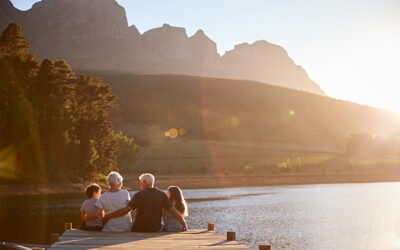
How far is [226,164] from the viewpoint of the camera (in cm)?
10012

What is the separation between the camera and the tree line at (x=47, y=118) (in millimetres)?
54281

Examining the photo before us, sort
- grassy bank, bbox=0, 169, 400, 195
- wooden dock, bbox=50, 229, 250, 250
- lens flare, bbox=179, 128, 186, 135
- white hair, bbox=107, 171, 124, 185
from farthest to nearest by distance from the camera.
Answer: lens flare, bbox=179, 128, 186, 135 < grassy bank, bbox=0, 169, 400, 195 < white hair, bbox=107, 171, 124, 185 < wooden dock, bbox=50, 229, 250, 250

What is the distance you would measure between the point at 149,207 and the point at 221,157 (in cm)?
9736

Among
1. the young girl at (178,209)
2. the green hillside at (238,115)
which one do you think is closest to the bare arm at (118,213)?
the young girl at (178,209)

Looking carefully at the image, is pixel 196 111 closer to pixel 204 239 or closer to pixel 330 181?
pixel 330 181

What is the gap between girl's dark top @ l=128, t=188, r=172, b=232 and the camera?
1105 cm

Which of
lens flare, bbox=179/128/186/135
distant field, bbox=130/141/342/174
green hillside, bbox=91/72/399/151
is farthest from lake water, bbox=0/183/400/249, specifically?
lens flare, bbox=179/128/186/135

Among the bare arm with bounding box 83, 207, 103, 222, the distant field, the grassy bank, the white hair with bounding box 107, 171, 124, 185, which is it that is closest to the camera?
the white hair with bounding box 107, 171, 124, 185

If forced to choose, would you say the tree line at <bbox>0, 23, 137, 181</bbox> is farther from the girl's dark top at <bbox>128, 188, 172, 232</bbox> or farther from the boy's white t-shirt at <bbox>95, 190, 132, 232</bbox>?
the girl's dark top at <bbox>128, 188, 172, 232</bbox>

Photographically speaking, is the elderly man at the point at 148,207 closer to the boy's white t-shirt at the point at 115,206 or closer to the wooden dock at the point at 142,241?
the boy's white t-shirt at the point at 115,206

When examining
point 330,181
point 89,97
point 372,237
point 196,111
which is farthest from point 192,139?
point 372,237

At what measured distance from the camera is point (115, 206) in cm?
1123

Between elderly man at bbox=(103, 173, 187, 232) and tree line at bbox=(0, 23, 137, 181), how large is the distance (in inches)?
1809

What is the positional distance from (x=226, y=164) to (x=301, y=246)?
253ft
